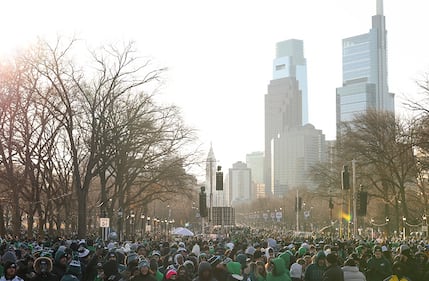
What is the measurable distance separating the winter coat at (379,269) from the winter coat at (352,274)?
288cm

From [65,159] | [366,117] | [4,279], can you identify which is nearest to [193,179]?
[65,159]

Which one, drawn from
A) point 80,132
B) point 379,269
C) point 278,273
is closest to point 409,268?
point 379,269

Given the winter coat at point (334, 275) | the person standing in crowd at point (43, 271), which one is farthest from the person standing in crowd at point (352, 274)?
the person standing in crowd at point (43, 271)

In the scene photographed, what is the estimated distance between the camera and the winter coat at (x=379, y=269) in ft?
49.4

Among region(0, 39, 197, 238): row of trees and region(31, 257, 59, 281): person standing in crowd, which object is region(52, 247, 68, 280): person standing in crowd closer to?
region(31, 257, 59, 281): person standing in crowd

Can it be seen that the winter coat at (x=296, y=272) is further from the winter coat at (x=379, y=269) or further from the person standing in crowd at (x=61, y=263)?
the person standing in crowd at (x=61, y=263)

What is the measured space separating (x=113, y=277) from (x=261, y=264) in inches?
117

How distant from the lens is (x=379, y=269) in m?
15.1

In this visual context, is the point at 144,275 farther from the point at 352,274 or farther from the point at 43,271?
the point at 352,274

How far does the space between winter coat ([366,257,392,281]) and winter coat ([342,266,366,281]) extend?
288cm

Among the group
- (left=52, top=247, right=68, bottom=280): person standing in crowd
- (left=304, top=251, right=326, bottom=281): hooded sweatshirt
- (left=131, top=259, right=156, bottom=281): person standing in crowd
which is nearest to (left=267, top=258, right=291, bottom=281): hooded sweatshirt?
(left=304, top=251, right=326, bottom=281): hooded sweatshirt

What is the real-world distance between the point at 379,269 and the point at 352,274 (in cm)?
298

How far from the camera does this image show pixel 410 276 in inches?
563

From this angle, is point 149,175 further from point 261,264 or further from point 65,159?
point 261,264
